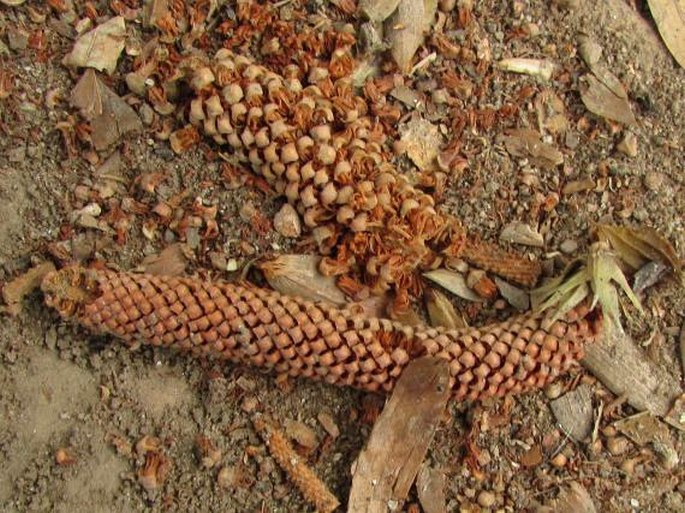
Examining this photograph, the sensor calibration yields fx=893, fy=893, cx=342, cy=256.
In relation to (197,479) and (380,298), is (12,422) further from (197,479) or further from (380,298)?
(380,298)

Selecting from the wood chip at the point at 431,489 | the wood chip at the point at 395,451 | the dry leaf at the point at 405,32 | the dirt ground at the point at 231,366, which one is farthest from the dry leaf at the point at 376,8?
the wood chip at the point at 431,489

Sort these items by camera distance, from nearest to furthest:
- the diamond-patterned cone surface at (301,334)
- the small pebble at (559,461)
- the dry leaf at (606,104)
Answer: the diamond-patterned cone surface at (301,334)
the small pebble at (559,461)
the dry leaf at (606,104)

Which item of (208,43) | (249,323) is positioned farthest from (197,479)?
(208,43)

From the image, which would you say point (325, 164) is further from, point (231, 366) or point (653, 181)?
point (653, 181)

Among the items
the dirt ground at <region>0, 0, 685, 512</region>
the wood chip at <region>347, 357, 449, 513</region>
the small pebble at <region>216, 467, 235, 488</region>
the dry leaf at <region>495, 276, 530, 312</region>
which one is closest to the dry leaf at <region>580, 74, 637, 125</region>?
the dirt ground at <region>0, 0, 685, 512</region>

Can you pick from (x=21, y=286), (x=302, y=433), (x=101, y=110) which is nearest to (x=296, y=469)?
(x=302, y=433)

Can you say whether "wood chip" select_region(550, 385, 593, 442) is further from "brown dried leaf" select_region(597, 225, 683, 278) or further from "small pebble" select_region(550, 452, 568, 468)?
"brown dried leaf" select_region(597, 225, 683, 278)

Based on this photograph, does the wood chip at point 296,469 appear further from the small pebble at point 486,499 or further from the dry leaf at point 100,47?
the dry leaf at point 100,47
